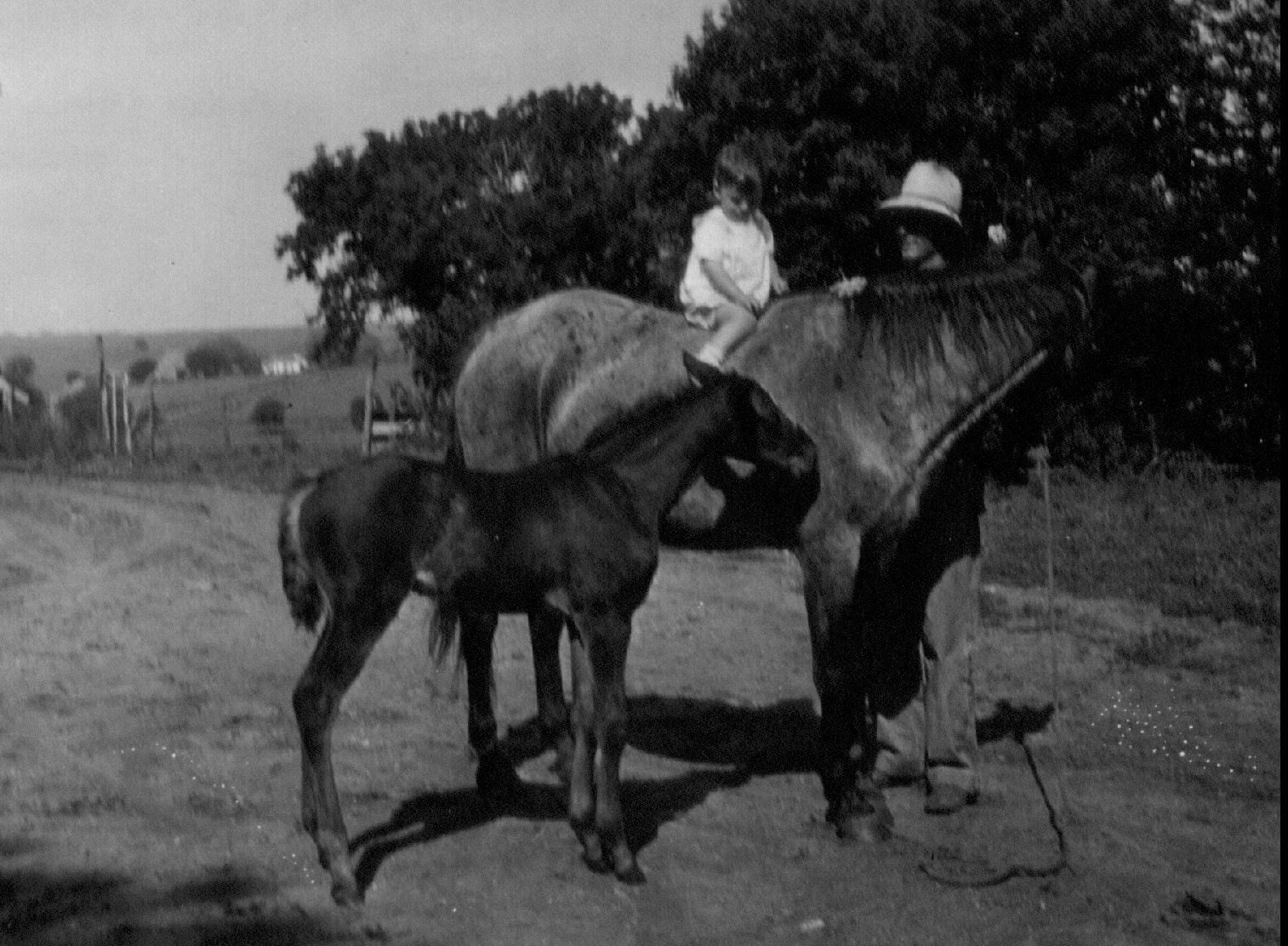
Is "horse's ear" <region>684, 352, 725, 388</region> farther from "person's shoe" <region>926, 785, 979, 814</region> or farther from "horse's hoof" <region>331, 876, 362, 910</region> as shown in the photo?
"horse's hoof" <region>331, 876, 362, 910</region>

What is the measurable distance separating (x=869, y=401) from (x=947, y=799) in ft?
6.00

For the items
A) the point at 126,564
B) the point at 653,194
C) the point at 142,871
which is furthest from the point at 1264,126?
the point at 142,871

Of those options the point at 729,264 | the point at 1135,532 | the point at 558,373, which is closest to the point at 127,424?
the point at 1135,532

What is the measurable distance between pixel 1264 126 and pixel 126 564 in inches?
685

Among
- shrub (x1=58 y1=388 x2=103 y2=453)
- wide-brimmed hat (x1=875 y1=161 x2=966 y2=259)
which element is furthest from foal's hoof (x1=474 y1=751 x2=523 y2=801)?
shrub (x1=58 y1=388 x2=103 y2=453)

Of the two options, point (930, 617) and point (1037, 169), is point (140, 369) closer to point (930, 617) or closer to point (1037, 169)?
point (1037, 169)

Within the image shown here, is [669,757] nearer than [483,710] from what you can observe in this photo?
No

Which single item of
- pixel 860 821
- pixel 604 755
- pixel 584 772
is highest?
pixel 604 755

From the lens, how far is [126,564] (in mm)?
14312

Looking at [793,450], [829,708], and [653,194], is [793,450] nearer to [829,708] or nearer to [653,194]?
[829,708]

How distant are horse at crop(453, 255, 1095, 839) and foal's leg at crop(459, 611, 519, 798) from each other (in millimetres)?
60

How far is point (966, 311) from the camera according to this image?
7.58 m

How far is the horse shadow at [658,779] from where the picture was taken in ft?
23.0

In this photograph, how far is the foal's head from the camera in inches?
271
